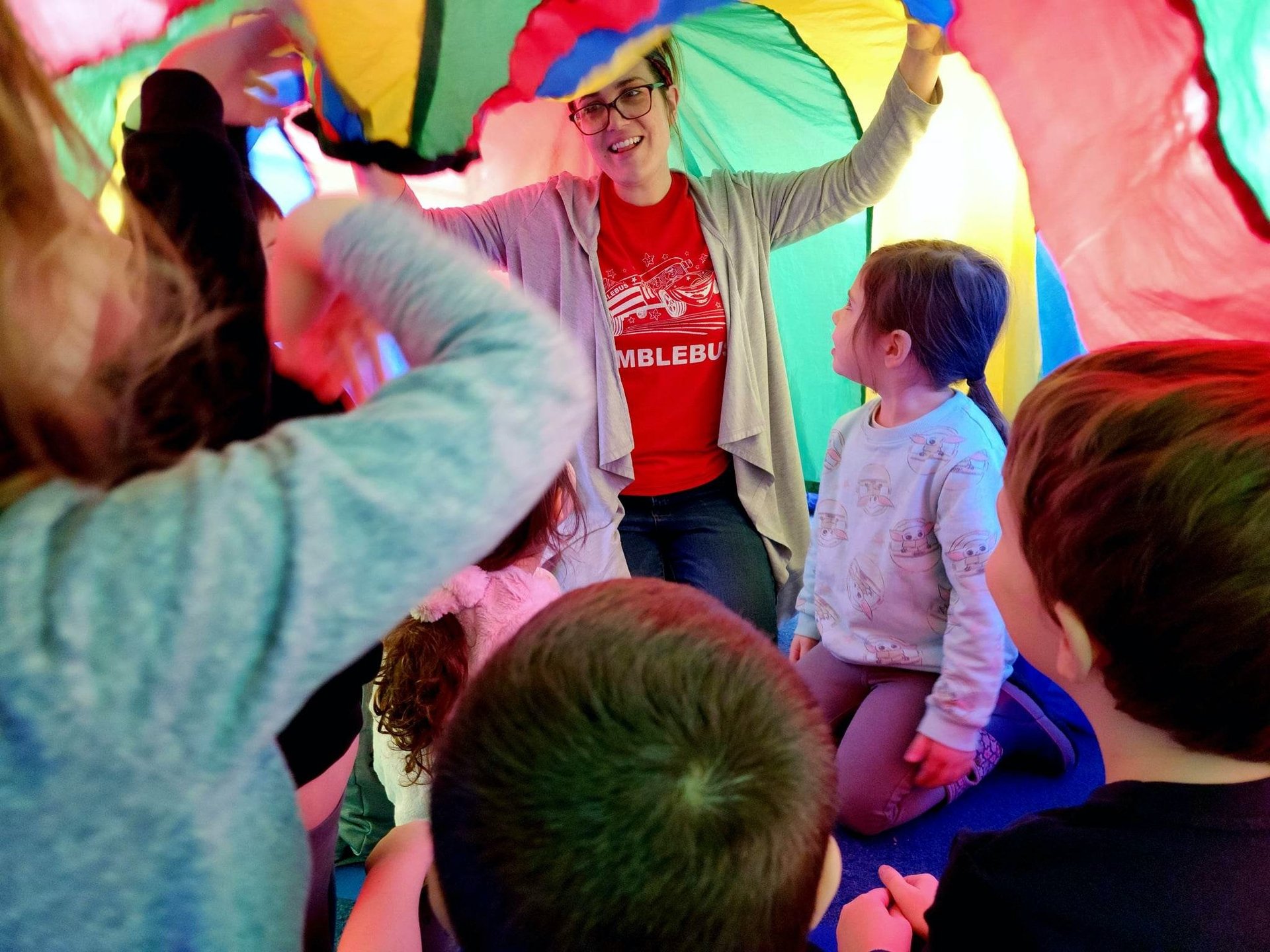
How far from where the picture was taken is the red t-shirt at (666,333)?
152cm

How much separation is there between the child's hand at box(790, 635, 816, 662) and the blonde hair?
1.40 meters

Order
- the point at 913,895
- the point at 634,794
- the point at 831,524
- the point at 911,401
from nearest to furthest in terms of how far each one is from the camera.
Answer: the point at 634,794
the point at 913,895
the point at 911,401
the point at 831,524

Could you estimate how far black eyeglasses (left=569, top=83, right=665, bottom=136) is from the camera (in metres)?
1.43

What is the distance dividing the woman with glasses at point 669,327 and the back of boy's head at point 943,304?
0.15 m

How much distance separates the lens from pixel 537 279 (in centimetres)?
152

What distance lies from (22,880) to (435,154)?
2.78 ft

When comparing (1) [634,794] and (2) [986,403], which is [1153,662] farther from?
(2) [986,403]

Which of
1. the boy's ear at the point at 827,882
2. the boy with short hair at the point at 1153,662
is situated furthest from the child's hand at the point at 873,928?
the boy's ear at the point at 827,882

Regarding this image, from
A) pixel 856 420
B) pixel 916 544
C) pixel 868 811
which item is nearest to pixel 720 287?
pixel 856 420

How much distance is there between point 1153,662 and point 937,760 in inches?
28.5

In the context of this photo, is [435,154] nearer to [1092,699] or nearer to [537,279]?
[537,279]

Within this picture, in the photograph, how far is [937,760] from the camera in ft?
4.23

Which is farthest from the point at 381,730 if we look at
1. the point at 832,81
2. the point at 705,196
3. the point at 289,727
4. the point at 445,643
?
the point at 832,81

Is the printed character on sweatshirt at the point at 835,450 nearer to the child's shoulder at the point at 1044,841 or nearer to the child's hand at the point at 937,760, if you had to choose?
the child's hand at the point at 937,760
